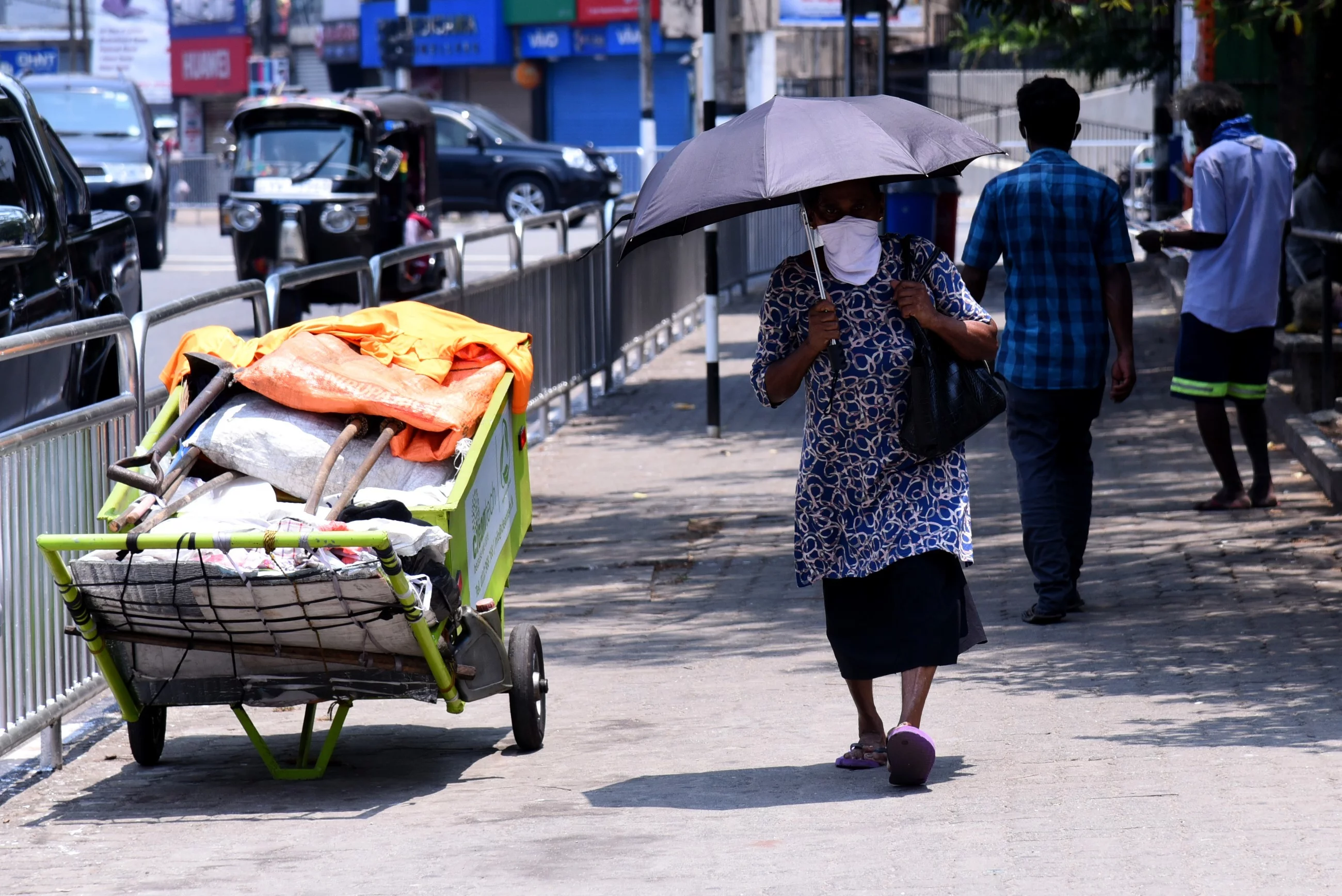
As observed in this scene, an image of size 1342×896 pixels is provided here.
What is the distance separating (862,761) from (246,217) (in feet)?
44.1

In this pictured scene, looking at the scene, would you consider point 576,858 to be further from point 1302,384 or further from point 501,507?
point 1302,384

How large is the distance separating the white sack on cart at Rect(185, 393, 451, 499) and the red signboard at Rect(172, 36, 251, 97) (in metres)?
50.4

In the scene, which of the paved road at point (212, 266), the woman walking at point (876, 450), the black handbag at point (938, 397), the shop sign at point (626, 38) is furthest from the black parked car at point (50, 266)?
the shop sign at point (626, 38)

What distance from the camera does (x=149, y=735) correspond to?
215 inches

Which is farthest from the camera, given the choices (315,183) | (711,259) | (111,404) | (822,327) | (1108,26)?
(1108,26)

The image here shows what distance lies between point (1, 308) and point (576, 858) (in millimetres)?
3818

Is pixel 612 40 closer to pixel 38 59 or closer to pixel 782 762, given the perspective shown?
pixel 38 59

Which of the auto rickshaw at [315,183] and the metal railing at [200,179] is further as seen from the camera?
the metal railing at [200,179]

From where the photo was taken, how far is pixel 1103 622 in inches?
268

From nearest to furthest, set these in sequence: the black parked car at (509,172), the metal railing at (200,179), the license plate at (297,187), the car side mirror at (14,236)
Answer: the car side mirror at (14,236) → the license plate at (297,187) → the black parked car at (509,172) → the metal railing at (200,179)

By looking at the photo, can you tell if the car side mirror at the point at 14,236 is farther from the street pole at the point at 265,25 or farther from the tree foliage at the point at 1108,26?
the street pole at the point at 265,25

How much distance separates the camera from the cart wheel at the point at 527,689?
546 centimetres

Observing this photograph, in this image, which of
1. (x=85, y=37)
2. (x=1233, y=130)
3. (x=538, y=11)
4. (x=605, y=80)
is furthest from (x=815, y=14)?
(x=1233, y=130)

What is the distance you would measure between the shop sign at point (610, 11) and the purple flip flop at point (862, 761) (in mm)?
39695
